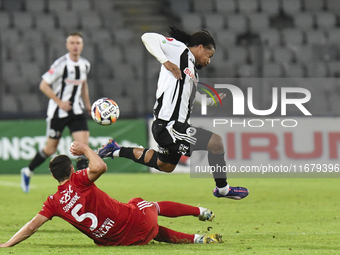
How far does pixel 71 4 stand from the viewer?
17.2 meters

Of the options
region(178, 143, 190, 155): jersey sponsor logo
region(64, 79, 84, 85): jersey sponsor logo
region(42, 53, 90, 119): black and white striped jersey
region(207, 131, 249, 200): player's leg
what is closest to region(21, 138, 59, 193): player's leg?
region(42, 53, 90, 119): black and white striped jersey

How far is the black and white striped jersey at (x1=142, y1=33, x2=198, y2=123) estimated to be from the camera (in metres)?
5.75

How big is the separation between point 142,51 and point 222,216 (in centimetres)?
705

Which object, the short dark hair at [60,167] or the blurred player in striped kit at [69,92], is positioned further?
the blurred player in striped kit at [69,92]

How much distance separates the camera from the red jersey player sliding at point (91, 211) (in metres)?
4.82

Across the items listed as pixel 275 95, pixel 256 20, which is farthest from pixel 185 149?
pixel 256 20

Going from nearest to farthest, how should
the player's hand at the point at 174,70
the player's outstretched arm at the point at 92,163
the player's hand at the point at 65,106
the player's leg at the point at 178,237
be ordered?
1. the player's outstretched arm at the point at 92,163
2. the player's leg at the point at 178,237
3. the player's hand at the point at 174,70
4. the player's hand at the point at 65,106

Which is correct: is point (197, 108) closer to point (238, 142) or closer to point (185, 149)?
point (238, 142)

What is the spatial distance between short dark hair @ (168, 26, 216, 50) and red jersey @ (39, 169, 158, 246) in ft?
6.06

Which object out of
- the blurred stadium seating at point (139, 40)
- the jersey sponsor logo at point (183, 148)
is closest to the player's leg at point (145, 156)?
the jersey sponsor logo at point (183, 148)

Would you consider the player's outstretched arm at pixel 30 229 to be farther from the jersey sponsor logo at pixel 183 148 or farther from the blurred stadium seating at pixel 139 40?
the blurred stadium seating at pixel 139 40

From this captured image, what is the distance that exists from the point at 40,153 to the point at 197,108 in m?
4.60

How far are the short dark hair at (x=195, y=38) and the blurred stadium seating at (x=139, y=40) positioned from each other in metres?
7.20

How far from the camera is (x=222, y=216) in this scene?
7238 millimetres
